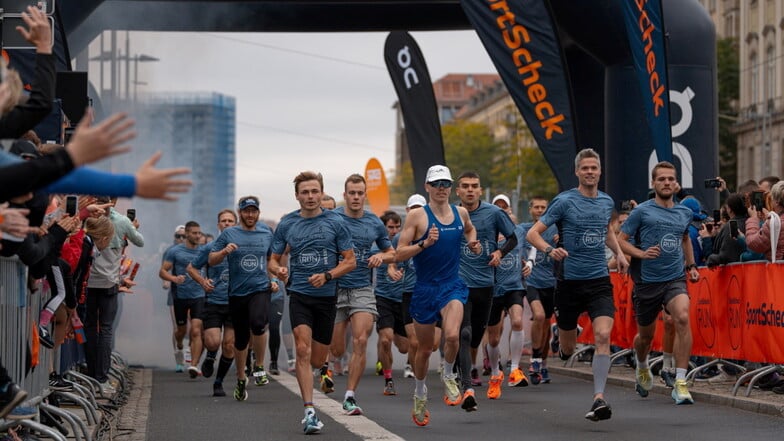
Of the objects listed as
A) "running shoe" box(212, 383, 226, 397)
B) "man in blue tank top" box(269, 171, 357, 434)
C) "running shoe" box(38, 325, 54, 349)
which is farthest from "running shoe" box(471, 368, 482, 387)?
"running shoe" box(38, 325, 54, 349)

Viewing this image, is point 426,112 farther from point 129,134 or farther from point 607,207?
point 129,134

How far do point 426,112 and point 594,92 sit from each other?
13.7 feet

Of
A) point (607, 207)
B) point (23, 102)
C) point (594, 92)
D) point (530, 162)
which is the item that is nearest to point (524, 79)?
point (594, 92)

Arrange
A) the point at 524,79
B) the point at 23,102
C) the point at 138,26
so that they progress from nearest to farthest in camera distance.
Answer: the point at 23,102
the point at 524,79
the point at 138,26

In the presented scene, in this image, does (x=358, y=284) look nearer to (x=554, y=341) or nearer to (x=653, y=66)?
(x=653, y=66)

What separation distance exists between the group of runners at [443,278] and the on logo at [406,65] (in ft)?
28.8

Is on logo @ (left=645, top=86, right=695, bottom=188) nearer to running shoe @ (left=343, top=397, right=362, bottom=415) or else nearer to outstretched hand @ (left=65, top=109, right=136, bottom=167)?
running shoe @ (left=343, top=397, right=362, bottom=415)

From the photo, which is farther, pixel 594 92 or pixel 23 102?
pixel 594 92

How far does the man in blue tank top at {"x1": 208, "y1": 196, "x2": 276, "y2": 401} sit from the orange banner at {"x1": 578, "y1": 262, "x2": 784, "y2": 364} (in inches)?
176

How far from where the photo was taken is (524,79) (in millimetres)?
18812

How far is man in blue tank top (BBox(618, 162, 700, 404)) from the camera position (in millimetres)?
13664

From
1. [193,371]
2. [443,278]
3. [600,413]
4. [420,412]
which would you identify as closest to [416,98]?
[193,371]

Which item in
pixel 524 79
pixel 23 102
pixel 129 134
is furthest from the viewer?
pixel 524 79

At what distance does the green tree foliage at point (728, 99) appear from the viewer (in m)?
79.9
